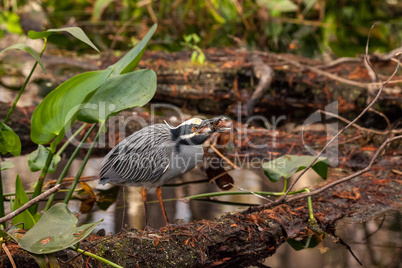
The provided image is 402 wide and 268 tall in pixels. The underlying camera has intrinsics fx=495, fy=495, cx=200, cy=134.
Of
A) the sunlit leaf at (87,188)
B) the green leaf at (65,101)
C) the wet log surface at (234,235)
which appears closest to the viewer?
the green leaf at (65,101)

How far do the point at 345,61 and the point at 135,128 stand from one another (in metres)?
2.99

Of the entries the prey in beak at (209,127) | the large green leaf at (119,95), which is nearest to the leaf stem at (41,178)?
the large green leaf at (119,95)

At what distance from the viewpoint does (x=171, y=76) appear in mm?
6730

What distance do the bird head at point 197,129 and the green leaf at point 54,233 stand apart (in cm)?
111

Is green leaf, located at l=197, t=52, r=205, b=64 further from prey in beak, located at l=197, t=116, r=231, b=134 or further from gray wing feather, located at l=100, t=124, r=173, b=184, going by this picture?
prey in beak, located at l=197, t=116, r=231, b=134

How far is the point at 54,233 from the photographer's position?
6.70 feet

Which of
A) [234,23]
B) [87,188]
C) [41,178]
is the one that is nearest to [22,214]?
[41,178]

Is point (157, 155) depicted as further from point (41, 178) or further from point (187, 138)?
point (41, 178)

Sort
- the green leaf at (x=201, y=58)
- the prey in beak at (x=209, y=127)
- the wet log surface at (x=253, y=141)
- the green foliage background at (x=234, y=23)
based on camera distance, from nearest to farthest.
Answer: the prey in beak at (x=209, y=127) < the wet log surface at (x=253, y=141) < the green leaf at (x=201, y=58) < the green foliage background at (x=234, y=23)

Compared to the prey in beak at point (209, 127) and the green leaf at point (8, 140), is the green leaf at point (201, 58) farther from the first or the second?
the green leaf at point (8, 140)

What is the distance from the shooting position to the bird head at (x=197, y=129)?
3027 mm

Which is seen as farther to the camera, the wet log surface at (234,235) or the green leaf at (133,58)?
the green leaf at (133,58)

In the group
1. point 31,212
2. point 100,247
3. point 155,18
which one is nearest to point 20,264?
point 100,247

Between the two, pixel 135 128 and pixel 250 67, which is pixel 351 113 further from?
pixel 135 128
